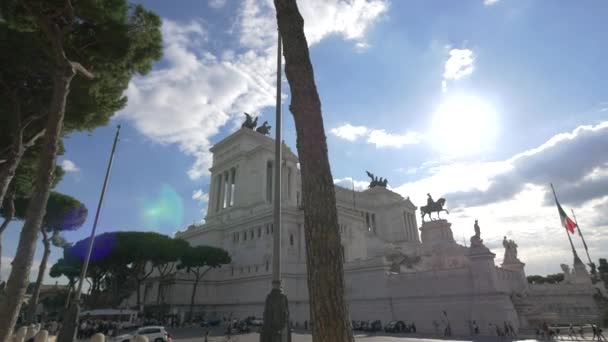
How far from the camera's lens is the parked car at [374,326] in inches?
1117

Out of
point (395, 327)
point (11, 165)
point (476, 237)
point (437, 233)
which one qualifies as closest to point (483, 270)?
point (476, 237)

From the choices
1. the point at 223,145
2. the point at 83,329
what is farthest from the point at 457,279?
the point at 223,145

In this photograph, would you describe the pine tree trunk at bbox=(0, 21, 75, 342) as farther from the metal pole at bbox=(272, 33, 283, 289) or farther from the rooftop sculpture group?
the rooftop sculpture group

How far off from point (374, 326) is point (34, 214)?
25.3m

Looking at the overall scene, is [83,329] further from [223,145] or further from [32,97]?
[223,145]

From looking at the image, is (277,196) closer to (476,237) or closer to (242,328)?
(476,237)

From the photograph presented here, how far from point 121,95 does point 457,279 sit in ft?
84.4

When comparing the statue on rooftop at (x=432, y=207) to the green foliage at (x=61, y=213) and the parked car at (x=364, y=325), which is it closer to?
the parked car at (x=364, y=325)

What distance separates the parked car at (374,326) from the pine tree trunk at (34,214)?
24675 mm

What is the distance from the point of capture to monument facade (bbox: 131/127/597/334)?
84.1ft

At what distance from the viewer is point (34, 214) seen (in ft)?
33.7

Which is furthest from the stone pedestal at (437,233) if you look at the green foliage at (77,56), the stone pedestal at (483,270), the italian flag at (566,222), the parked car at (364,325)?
the green foliage at (77,56)

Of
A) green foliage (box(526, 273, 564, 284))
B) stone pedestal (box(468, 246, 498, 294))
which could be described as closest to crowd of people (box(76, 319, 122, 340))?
stone pedestal (box(468, 246, 498, 294))

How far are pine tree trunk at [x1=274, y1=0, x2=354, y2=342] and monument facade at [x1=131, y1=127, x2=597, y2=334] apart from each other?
3.60m
